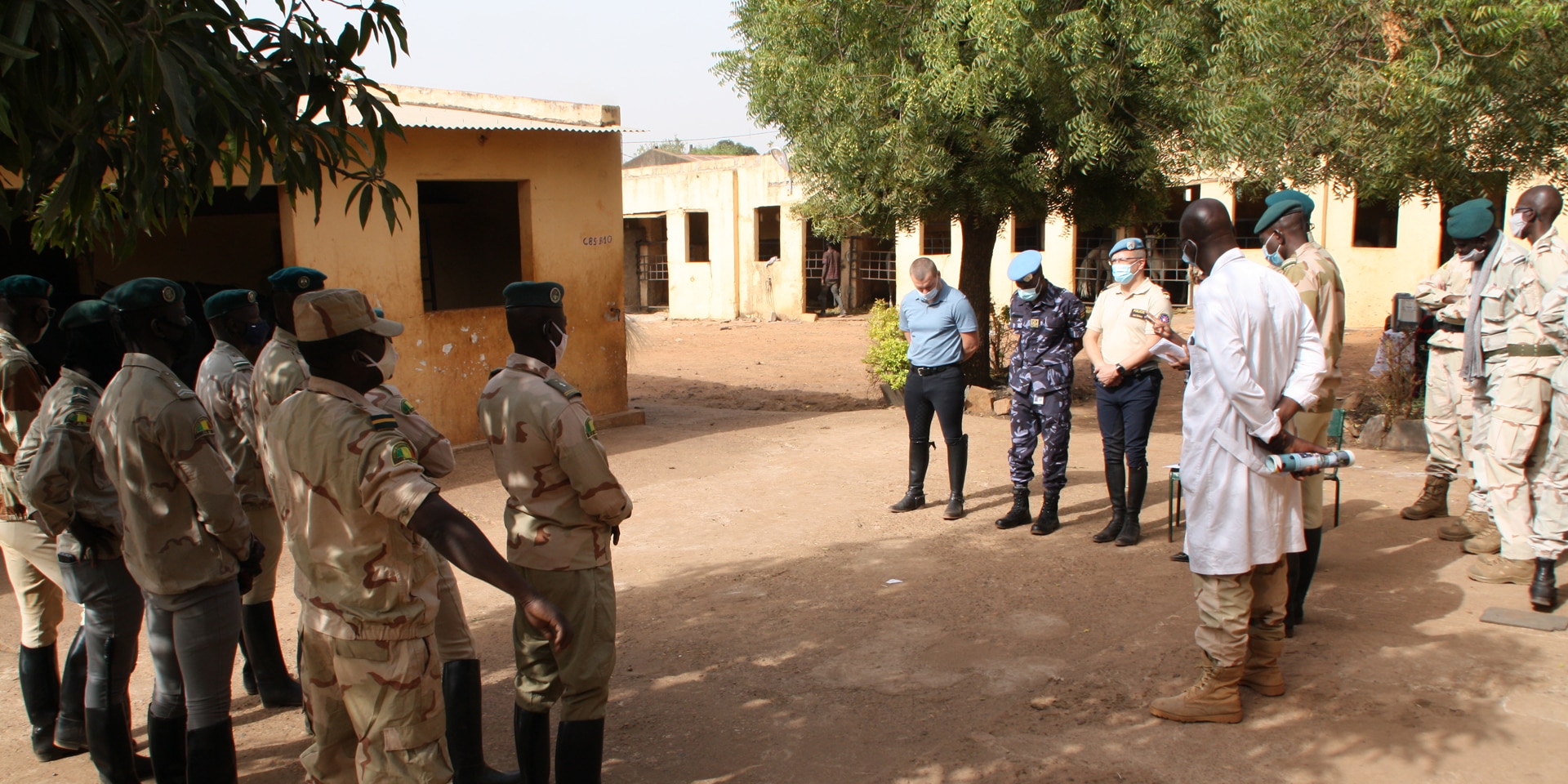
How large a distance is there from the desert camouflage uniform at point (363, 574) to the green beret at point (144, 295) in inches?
37.3

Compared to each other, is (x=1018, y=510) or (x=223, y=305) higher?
(x=223, y=305)

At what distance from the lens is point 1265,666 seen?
382 cm

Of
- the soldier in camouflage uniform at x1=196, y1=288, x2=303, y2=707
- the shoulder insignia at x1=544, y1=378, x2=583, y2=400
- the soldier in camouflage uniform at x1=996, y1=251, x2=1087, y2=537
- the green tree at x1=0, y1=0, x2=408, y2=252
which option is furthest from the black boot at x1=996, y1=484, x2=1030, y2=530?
the green tree at x1=0, y1=0, x2=408, y2=252

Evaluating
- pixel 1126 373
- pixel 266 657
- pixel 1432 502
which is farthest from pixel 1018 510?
pixel 266 657

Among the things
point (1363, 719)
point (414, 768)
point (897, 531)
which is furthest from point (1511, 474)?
point (414, 768)

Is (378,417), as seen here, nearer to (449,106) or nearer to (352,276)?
(352,276)

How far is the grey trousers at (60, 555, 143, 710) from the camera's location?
3471mm

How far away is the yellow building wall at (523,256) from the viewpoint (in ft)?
28.7

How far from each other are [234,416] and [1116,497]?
4553 millimetres

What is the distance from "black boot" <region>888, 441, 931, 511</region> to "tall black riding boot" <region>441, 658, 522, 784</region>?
3.93 metres

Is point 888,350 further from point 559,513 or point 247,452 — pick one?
point 559,513

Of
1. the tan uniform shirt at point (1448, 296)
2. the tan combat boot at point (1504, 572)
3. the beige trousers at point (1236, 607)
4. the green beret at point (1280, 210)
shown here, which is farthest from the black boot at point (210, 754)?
the tan uniform shirt at point (1448, 296)

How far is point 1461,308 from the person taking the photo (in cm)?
584

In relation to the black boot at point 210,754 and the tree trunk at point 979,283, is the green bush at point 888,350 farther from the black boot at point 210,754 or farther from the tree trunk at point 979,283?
the black boot at point 210,754
